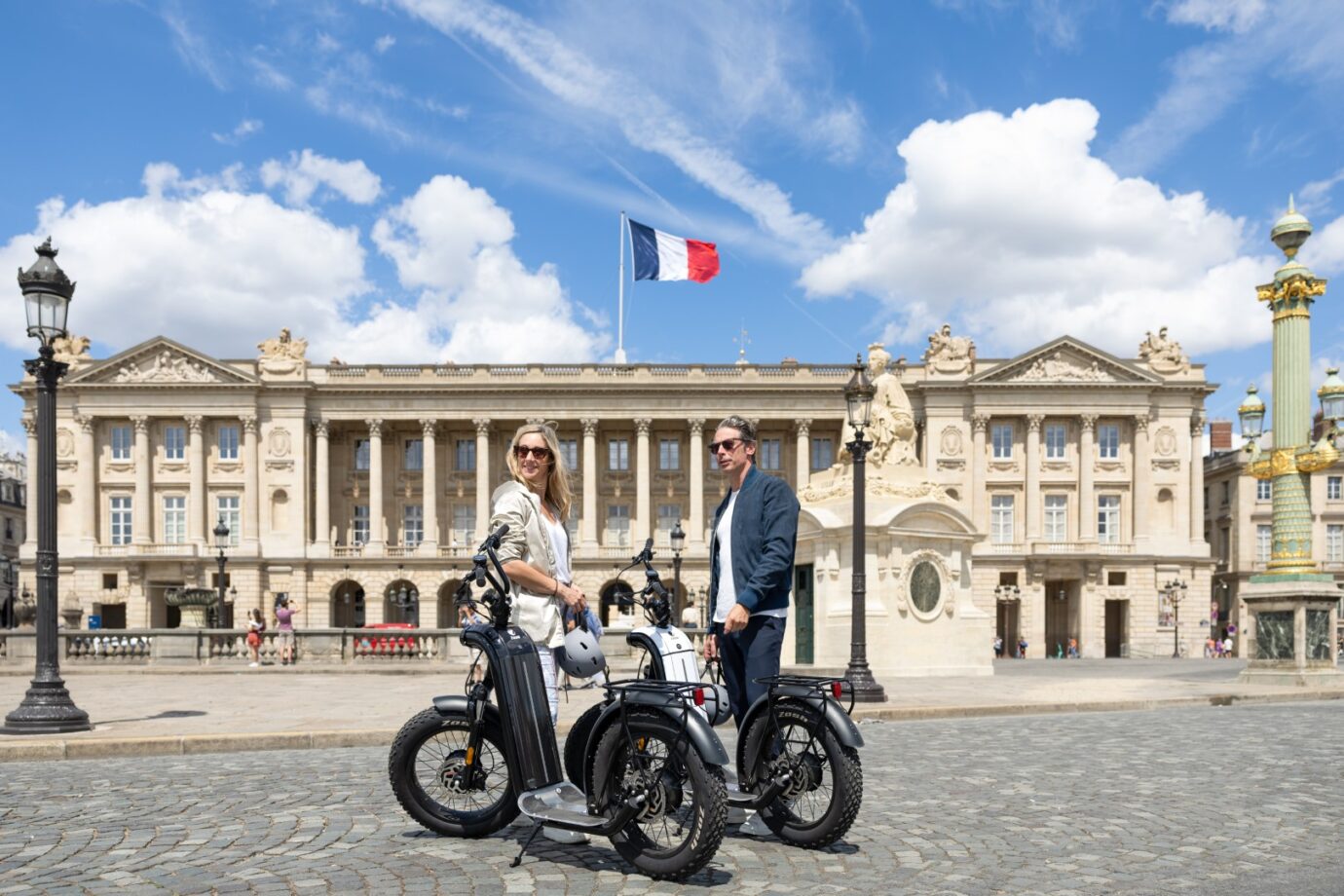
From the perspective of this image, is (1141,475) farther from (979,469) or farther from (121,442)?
(121,442)

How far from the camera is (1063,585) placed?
71625 millimetres

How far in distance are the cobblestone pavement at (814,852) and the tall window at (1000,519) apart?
6146cm

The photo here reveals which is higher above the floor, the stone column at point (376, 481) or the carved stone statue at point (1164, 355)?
the carved stone statue at point (1164, 355)

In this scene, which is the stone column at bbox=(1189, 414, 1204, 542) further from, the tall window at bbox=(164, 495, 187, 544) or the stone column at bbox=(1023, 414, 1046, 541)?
the tall window at bbox=(164, 495, 187, 544)

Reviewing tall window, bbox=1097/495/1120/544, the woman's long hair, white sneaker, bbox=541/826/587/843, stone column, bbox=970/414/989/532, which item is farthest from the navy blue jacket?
tall window, bbox=1097/495/1120/544

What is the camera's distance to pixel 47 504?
13.5 meters

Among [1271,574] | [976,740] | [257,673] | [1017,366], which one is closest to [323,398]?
[1017,366]

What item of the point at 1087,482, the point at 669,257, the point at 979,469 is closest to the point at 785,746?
the point at 669,257

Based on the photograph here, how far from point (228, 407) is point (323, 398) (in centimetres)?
533

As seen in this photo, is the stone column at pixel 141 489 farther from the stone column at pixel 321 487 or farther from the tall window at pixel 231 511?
the stone column at pixel 321 487

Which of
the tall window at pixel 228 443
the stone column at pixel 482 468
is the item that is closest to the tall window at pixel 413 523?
the stone column at pixel 482 468

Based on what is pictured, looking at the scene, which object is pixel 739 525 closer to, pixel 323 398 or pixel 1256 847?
pixel 1256 847

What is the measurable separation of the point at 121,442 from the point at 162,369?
5147 millimetres

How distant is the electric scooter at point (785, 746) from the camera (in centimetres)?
628
